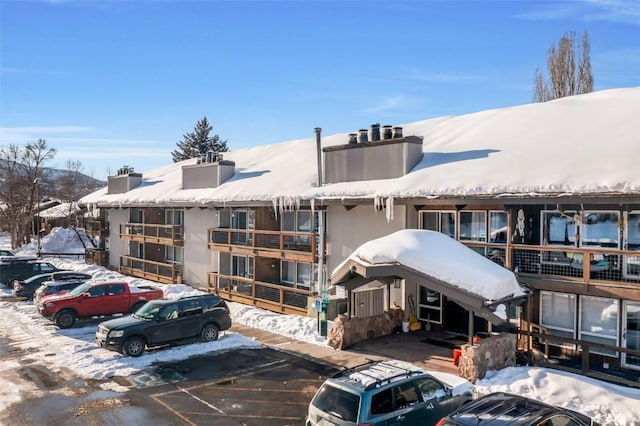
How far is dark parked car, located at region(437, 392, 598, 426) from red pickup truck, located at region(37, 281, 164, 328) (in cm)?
1733

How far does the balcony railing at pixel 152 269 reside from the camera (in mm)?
30228

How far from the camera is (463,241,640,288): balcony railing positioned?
14.1 meters

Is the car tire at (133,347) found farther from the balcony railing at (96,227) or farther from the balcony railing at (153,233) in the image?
the balcony railing at (96,227)

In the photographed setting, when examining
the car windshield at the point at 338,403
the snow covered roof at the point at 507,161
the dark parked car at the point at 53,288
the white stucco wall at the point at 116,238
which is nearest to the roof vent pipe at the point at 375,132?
the snow covered roof at the point at 507,161

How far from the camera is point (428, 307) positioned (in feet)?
61.7

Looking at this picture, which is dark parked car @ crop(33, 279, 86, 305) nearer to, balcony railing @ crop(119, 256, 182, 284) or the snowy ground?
the snowy ground

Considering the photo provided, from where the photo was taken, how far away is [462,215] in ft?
59.6

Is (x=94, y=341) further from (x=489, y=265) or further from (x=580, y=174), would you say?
(x=580, y=174)

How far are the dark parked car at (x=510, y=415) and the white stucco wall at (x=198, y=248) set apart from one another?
827 inches

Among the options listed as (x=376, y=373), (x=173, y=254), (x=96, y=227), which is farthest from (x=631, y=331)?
(x=96, y=227)

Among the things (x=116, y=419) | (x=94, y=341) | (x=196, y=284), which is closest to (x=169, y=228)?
(x=196, y=284)

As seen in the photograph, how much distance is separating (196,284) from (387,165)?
572 inches

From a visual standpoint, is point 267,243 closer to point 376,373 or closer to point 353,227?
point 353,227

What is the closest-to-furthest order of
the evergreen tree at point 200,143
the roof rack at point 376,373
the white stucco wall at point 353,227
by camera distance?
the roof rack at point 376,373, the white stucco wall at point 353,227, the evergreen tree at point 200,143
